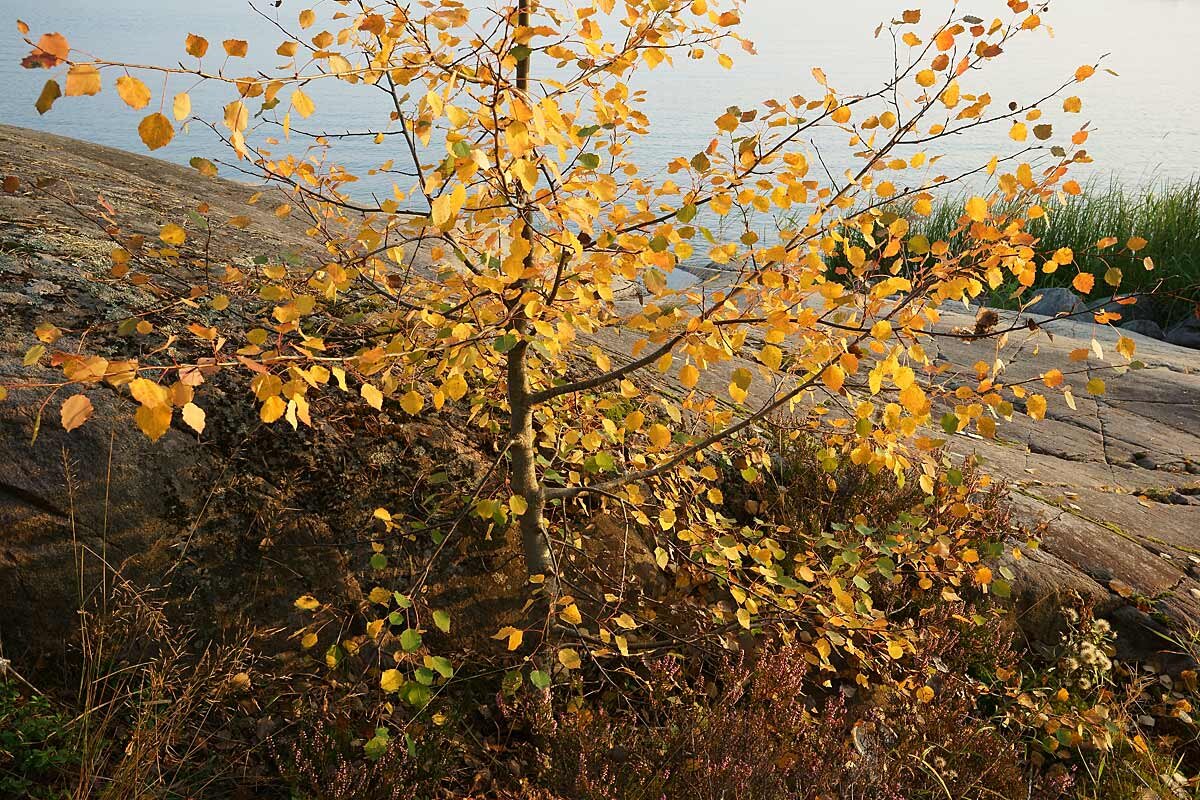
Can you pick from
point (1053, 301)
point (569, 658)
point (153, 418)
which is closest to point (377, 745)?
point (569, 658)

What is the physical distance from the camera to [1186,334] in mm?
10391

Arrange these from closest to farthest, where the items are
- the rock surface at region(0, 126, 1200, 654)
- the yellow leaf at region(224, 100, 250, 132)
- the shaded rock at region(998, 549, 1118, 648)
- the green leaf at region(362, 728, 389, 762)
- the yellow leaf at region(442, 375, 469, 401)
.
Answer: the yellow leaf at region(224, 100, 250, 132)
the yellow leaf at region(442, 375, 469, 401)
the green leaf at region(362, 728, 389, 762)
the rock surface at region(0, 126, 1200, 654)
the shaded rock at region(998, 549, 1118, 648)

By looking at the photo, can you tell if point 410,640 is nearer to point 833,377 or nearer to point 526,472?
point 526,472

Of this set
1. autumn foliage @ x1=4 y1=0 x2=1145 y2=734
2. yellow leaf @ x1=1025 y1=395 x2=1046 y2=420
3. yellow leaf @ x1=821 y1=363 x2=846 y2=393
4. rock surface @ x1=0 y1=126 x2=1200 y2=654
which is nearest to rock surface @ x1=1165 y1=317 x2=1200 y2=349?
rock surface @ x1=0 y1=126 x2=1200 y2=654

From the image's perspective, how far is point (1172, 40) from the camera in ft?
277

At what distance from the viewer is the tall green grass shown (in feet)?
37.0

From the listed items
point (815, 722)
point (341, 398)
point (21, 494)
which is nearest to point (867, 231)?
point (815, 722)

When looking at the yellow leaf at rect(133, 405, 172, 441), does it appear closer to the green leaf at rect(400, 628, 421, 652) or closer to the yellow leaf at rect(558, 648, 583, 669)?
the green leaf at rect(400, 628, 421, 652)

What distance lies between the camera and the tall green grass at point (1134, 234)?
11.3m

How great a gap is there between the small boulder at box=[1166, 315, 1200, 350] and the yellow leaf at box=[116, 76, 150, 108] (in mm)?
11857

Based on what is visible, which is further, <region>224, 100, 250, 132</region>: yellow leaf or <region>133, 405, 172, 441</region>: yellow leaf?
<region>224, 100, 250, 132</region>: yellow leaf

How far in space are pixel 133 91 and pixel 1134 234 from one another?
511 inches

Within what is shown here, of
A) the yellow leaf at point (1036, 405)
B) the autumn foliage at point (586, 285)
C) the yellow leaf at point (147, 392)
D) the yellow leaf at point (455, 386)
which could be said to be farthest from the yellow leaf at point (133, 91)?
the yellow leaf at point (1036, 405)

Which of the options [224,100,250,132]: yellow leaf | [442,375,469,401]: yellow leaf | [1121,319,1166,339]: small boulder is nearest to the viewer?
[224,100,250,132]: yellow leaf
